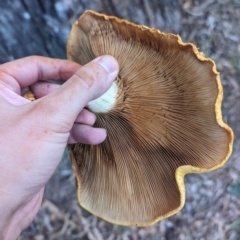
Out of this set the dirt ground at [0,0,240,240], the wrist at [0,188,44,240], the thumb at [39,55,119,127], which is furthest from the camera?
the dirt ground at [0,0,240,240]

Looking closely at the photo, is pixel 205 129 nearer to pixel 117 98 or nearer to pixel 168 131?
pixel 168 131

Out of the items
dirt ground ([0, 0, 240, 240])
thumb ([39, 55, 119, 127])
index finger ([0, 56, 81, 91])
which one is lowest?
dirt ground ([0, 0, 240, 240])

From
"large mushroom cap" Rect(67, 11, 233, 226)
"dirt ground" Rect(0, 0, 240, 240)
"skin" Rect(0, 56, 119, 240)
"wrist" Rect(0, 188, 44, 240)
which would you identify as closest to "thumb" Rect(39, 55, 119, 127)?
"skin" Rect(0, 56, 119, 240)

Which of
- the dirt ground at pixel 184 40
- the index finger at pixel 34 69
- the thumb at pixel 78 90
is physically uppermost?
the thumb at pixel 78 90

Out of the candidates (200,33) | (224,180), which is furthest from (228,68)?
(224,180)

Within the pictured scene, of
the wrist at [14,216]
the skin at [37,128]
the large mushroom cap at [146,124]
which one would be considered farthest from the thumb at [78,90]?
the wrist at [14,216]

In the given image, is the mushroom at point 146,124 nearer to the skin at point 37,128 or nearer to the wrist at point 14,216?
the skin at point 37,128

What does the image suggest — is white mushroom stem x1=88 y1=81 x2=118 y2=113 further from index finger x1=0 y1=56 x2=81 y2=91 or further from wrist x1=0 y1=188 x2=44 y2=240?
wrist x1=0 y1=188 x2=44 y2=240
